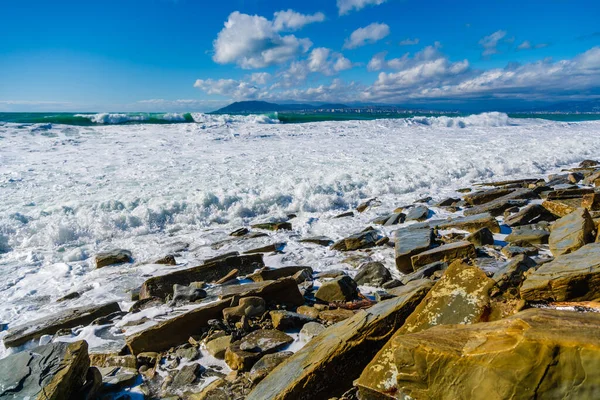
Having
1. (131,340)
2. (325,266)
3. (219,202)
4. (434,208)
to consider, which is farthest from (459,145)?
(131,340)

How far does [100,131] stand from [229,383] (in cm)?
2254

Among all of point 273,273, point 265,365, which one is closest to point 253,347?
A: point 265,365

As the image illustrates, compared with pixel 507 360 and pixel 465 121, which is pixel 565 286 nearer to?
pixel 507 360

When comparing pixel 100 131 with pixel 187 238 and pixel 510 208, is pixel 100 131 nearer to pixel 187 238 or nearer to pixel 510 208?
pixel 187 238

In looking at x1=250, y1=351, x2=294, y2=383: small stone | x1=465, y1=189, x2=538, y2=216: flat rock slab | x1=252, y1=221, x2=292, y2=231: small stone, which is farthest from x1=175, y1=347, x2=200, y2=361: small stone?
x1=465, y1=189, x2=538, y2=216: flat rock slab

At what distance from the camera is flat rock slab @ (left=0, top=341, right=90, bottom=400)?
258 cm

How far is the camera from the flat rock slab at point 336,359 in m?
2.31

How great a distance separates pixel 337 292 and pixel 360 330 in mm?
1737

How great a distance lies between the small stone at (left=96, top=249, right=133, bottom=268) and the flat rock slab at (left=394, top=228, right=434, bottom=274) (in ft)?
14.7

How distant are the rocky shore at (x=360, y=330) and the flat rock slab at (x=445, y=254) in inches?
0.5

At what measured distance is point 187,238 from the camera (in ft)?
25.0

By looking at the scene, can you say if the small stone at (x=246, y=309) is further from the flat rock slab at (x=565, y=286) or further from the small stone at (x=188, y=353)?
the flat rock slab at (x=565, y=286)

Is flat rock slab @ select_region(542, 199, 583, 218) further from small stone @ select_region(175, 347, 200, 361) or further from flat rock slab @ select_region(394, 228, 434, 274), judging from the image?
small stone @ select_region(175, 347, 200, 361)

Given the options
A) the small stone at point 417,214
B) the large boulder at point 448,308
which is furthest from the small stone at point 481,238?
the large boulder at point 448,308
